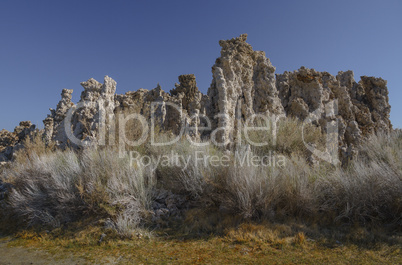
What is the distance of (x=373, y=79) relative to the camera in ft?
60.2

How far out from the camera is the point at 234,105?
9586 millimetres

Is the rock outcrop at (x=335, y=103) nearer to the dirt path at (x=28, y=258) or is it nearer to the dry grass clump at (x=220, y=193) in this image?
the dry grass clump at (x=220, y=193)

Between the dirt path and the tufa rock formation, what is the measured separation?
3403 millimetres

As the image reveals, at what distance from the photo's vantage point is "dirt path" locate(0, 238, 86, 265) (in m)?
2.91

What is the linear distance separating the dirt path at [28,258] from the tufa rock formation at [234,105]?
340 cm

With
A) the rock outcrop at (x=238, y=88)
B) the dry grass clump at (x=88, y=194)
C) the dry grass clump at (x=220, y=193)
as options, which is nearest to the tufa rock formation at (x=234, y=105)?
the rock outcrop at (x=238, y=88)

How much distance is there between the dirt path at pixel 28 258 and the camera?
9.53 feet

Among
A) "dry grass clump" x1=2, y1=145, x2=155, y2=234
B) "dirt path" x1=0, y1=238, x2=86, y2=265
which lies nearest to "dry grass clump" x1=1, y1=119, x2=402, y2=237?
"dry grass clump" x1=2, y1=145, x2=155, y2=234

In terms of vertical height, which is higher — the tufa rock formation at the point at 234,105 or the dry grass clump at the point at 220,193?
the tufa rock formation at the point at 234,105

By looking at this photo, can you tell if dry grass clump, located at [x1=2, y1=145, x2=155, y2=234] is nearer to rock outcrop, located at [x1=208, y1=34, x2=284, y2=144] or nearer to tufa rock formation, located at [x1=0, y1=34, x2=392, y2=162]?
tufa rock formation, located at [x1=0, y1=34, x2=392, y2=162]

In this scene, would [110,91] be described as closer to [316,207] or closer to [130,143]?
[130,143]

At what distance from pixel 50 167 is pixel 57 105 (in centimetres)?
1066

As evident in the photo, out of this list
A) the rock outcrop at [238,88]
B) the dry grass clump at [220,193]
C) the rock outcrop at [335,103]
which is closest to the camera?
the dry grass clump at [220,193]

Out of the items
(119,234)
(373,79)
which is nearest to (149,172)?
(119,234)
